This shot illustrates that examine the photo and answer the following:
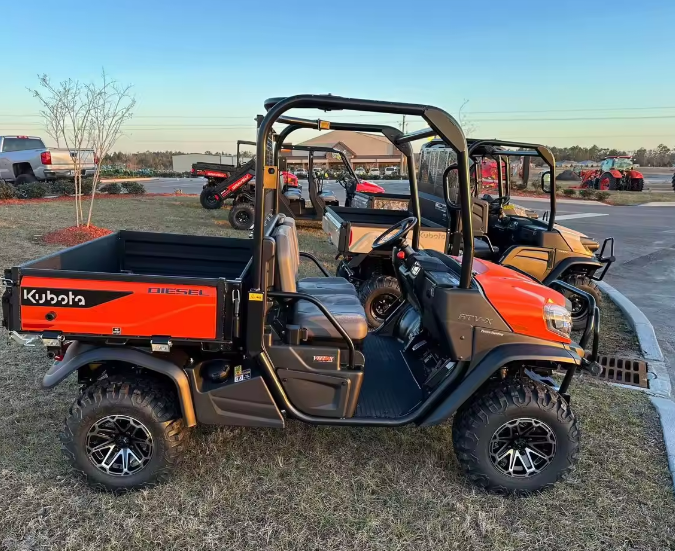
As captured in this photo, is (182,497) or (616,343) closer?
(182,497)

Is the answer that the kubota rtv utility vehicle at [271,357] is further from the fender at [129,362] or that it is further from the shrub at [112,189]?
the shrub at [112,189]

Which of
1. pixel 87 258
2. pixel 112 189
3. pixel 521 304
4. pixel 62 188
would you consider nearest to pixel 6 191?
pixel 62 188

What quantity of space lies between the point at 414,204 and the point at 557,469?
2.09 metres

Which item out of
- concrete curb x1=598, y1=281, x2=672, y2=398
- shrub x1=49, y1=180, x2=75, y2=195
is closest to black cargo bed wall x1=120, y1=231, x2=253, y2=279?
concrete curb x1=598, y1=281, x2=672, y2=398

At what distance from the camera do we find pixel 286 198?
11391 millimetres

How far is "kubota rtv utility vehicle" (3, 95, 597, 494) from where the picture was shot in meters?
2.49

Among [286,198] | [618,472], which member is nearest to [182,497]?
[618,472]

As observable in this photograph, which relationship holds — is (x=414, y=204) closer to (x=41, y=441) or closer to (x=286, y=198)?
(x=41, y=441)

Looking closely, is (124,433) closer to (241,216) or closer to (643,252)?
(241,216)

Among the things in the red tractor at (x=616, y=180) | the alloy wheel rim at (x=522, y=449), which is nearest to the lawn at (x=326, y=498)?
the alloy wheel rim at (x=522, y=449)

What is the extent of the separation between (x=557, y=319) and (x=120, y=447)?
2512mm

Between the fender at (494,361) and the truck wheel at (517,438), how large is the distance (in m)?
0.16

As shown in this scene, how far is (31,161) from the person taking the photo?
17.4 metres

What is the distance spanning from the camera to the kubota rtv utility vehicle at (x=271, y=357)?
8.18 ft
